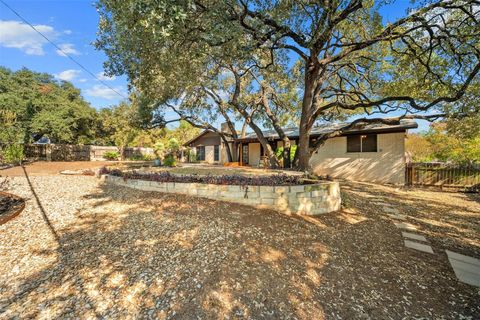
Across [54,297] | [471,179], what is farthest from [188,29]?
[471,179]

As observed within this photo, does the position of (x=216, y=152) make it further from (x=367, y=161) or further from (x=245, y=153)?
(x=367, y=161)

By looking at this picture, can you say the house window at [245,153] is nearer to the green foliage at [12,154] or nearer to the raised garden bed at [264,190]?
the raised garden bed at [264,190]

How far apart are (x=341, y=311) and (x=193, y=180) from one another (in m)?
4.47

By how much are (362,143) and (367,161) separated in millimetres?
1016

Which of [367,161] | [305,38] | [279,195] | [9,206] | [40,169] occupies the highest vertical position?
[305,38]

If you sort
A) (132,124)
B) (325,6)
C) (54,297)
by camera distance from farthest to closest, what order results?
(132,124) < (325,6) < (54,297)

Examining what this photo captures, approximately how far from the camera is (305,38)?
6645mm

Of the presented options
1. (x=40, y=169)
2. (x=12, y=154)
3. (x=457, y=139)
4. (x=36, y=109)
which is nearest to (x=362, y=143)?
(x=457, y=139)

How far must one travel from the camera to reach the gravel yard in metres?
2.34

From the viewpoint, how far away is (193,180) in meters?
6.07

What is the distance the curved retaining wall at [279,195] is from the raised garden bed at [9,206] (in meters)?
2.96

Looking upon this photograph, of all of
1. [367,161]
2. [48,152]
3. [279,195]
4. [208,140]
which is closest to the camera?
[279,195]

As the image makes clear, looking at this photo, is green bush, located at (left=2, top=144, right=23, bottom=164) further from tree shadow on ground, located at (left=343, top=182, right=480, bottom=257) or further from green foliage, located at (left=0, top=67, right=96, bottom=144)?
tree shadow on ground, located at (left=343, top=182, right=480, bottom=257)

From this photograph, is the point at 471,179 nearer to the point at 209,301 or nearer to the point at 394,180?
the point at 394,180
